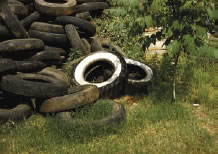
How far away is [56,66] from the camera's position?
30.8 feet

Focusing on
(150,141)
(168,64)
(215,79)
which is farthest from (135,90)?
(150,141)

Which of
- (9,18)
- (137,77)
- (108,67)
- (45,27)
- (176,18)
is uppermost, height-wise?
(176,18)

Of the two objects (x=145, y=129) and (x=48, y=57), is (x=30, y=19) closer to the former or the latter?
(x=48, y=57)

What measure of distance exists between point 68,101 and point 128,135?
1383 mm

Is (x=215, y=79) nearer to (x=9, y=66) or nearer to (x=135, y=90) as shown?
(x=135, y=90)

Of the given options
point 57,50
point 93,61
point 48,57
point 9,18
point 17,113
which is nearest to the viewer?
point 17,113

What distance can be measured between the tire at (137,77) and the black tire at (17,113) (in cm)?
237

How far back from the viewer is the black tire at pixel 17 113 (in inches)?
254

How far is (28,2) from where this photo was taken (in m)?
9.51

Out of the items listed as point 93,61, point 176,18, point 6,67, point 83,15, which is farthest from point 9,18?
point 176,18

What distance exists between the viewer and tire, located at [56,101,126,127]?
19.9 ft

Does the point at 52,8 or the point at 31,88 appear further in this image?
the point at 52,8

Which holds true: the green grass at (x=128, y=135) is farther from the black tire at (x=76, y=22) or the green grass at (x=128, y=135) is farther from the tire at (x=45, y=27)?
the black tire at (x=76, y=22)

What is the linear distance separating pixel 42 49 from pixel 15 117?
8.22 feet
